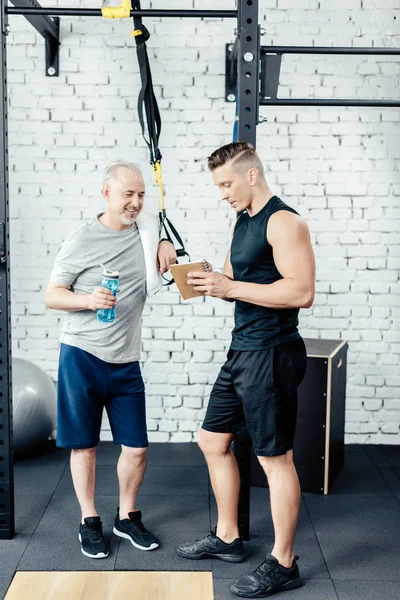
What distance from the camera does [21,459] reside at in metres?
3.95

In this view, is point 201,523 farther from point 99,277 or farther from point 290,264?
point 290,264

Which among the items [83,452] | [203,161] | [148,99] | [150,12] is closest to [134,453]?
[83,452]

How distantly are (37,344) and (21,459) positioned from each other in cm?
70

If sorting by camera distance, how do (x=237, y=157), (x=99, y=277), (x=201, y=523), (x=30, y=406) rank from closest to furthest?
(x=237, y=157) → (x=99, y=277) → (x=201, y=523) → (x=30, y=406)

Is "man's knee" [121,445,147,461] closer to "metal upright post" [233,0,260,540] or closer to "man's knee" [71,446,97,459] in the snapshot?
"man's knee" [71,446,97,459]

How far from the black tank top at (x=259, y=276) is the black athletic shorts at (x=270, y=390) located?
0.04 meters

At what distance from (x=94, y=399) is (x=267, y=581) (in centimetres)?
96

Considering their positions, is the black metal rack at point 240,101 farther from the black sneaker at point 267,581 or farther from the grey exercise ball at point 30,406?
the grey exercise ball at point 30,406

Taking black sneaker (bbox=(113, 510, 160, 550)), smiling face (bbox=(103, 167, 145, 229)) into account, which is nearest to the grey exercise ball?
black sneaker (bbox=(113, 510, 160, 550))

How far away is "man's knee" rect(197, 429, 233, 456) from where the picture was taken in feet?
8.92

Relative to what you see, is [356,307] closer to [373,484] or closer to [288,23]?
[373,484]

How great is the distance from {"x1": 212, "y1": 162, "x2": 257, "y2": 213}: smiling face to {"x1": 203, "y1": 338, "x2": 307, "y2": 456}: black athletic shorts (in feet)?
1.81

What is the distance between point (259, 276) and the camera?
8.32 feet

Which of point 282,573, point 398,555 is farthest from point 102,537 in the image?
point 398,555
